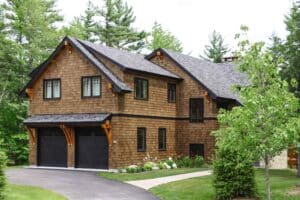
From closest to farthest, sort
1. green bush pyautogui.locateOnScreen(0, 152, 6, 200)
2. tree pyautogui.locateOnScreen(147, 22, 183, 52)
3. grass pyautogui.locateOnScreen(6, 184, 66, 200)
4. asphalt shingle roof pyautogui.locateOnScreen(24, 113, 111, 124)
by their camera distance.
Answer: green bush pyautogui.locateOnScreen(0, 152, 6, 200) → grass pyautogui.locateOnScreen(6, 184, 66, 200) → asphalt shingle roof pyautogui.locateOnScreen(24, 113, 111, 124) → tree pyautogui.locateOnScreen(147, 22, 183, 52)

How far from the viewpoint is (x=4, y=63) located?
41.5 meters

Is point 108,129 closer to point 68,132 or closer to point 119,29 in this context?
point 68,132

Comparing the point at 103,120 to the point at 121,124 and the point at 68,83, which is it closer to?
the point at 121,124

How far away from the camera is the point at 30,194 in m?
19.0

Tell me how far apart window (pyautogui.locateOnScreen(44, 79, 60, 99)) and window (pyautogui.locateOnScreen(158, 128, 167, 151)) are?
23.5ft

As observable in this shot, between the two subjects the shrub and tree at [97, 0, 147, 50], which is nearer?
the shrub

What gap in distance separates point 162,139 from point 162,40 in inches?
1338

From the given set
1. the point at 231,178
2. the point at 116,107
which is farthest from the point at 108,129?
the point at 231,178

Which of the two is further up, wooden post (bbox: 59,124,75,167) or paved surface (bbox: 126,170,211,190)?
wooden post (bbox: 59,124,75,167)

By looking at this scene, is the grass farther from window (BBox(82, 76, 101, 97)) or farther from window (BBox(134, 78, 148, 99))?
window (BBox(134, 78, 148, 99))

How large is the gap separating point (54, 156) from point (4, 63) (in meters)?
11.8

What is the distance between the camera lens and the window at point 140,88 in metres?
32.3

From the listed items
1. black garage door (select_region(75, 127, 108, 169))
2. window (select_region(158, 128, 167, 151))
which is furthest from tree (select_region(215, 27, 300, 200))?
window (select_region(158, 128, 167, 151))

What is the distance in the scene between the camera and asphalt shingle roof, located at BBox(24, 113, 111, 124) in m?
30.3
